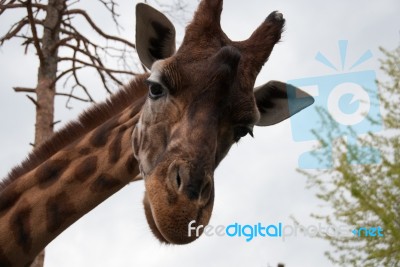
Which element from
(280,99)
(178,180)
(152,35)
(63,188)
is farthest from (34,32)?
(178,180)

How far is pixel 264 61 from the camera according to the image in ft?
15.8

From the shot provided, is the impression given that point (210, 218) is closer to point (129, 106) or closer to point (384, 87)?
point (129, 106)

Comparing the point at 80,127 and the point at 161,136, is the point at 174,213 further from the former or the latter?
the point at 80,127

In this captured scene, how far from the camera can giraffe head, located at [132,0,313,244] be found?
3.77 m

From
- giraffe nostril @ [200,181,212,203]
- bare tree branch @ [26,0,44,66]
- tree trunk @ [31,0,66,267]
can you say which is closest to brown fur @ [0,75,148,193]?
giraffe nostril @ [200,181,212,203]

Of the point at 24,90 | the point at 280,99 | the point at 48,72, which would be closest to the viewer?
the point at 280,99

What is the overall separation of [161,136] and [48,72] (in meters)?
6.19

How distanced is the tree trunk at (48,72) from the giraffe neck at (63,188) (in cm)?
435

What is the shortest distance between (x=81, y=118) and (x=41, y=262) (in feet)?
11.2

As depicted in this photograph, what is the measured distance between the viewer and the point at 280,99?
5.34 metres

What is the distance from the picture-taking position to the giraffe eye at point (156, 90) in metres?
4.37

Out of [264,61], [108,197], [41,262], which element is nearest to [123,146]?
[108,197]

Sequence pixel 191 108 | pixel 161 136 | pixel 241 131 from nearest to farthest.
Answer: pixel 191 108 → pixel 161 136 → pixel 241 131

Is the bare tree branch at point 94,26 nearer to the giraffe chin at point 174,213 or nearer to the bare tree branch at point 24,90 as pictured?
the bare tree branch at point 24,90
